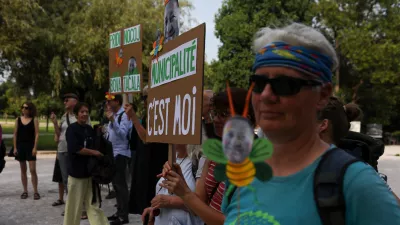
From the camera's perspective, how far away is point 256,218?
4.41 ft

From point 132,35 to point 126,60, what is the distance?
9.9 inches

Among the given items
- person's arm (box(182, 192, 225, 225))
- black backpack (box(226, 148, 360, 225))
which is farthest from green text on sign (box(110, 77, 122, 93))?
black backpack (box(226, 148, 360, 225))

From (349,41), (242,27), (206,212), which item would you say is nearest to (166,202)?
(206,212)

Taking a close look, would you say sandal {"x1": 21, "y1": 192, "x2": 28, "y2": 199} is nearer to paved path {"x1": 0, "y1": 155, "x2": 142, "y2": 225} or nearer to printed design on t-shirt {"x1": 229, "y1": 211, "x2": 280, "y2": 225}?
paved path {"x1": 0, "y1": 155, "x2": 142, "y2": 225}

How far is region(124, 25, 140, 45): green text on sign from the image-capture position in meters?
4.28

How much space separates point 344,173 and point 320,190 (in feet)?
0.25

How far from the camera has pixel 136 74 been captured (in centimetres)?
430

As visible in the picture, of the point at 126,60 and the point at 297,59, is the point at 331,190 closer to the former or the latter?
the point at 297,59

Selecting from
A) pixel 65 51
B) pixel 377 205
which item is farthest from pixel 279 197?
pixel 65 51

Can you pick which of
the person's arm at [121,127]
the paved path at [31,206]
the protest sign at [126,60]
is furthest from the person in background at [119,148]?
Result: the protest sign at [126,60]

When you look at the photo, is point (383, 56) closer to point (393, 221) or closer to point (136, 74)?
point (136, 74)

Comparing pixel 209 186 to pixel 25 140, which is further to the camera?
pixel 25 140

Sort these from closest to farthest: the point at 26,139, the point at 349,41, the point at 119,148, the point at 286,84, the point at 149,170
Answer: the point at 286,84, the point at 149,170, the point at 119,148, the point at 26,139, the point at 349,41

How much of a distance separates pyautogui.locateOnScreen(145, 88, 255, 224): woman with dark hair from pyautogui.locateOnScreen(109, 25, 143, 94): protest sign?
2011mm
